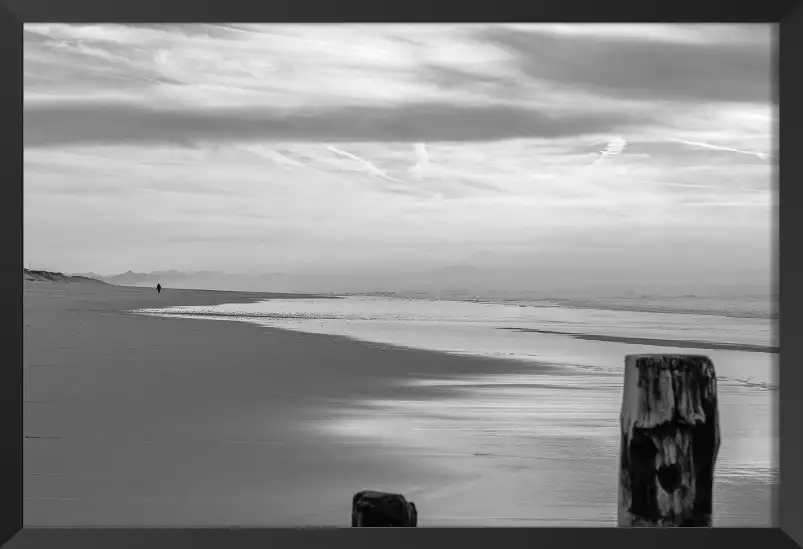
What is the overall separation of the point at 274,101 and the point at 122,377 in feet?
29.0

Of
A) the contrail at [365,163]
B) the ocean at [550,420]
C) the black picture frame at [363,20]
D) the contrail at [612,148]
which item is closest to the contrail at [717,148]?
the contrail at [612,148]

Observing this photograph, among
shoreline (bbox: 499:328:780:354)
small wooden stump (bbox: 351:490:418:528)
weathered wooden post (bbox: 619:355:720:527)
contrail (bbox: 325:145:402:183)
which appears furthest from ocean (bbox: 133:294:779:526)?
contrail (bbox: 325:145:402:183)

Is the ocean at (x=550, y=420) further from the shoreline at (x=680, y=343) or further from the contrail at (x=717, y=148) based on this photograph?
the contrail at (x=717, y=148)

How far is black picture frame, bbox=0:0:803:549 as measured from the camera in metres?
2.94

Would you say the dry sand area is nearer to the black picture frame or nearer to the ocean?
the ocean

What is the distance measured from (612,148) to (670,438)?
53.1 feet

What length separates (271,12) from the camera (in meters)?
3.11

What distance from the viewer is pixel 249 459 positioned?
17.1 ft

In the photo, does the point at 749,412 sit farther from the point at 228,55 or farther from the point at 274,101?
the point at 274,101

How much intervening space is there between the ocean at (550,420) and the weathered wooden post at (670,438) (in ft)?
6.15

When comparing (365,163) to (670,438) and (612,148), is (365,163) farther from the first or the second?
(670,438)

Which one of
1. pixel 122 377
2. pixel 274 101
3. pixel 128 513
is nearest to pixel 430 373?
pixel 122 377

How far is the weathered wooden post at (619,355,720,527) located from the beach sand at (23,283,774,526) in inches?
73.8

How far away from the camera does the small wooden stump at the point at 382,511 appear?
2656mm
